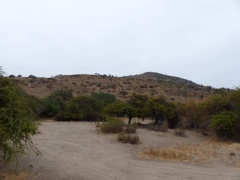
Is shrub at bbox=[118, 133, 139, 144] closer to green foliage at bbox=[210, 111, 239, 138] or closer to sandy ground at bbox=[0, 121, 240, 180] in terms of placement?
sandy ground at bbox=[0, 121, 240, 180]

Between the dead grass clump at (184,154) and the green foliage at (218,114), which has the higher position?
the green foliage at (218,114)

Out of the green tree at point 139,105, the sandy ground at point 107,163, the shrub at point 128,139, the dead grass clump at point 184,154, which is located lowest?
the sandy ground at point 107,163

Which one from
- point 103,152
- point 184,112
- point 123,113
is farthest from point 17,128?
point 184,112

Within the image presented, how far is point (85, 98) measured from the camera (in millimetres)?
33969

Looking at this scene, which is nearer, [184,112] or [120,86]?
[184,112]

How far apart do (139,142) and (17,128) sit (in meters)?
10.3

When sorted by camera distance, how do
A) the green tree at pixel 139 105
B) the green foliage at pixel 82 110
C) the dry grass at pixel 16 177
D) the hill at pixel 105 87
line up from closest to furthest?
1. the dry grass at pixel 16 177
2. the green tree at pixel 139 105
3. the green foliage at pixel 82 110
4. the hill at pixel 105 87

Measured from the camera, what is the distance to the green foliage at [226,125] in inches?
891

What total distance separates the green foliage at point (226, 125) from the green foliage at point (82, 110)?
12.8 m

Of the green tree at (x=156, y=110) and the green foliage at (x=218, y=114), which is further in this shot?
the green tree at (x=156, y=110)

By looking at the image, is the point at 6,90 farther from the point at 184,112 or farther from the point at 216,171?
the point at 184,112

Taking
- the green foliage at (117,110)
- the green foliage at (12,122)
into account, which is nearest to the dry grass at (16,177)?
the green foliage at (12,122)

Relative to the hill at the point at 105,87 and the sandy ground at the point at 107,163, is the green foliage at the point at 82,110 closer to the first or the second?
the sandy ground at the point at 107,163

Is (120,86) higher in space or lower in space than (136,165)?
higher
